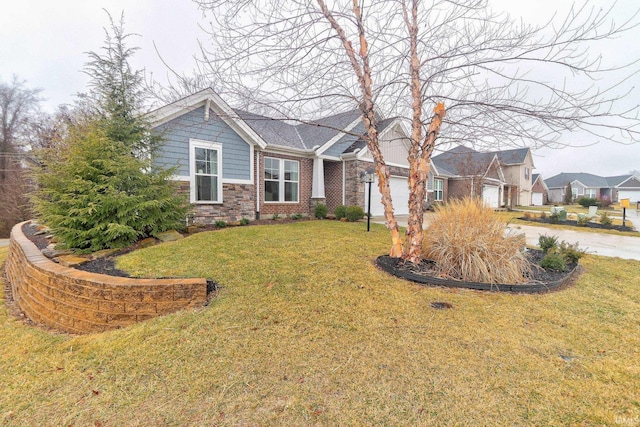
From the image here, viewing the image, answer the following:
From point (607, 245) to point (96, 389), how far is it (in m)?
10.6

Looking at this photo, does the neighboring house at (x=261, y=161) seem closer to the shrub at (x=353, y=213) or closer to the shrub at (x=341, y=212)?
the shrub at (x=341, y=212)

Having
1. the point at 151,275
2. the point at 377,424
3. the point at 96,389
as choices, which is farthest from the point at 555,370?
the point at 151,275

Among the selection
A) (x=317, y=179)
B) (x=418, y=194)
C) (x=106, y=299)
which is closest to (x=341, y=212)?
(x=317, y=179)

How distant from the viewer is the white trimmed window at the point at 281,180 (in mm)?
10961

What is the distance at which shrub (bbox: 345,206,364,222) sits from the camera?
1087 cm

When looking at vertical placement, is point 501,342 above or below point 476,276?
below

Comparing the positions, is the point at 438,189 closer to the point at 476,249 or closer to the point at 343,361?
the point at 476,249

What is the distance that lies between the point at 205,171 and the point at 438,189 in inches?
662

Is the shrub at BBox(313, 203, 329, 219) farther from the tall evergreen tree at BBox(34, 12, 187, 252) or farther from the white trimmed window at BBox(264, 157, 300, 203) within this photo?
the tall evergreen tree at BBox(34, 12, 187, 252)

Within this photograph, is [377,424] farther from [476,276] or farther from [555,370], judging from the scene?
[476,276]

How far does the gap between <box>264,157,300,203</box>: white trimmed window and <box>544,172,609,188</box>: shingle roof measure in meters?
52.4

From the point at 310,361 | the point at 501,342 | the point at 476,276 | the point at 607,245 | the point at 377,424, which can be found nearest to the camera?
the point at 377,424

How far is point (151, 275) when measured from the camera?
159 inches

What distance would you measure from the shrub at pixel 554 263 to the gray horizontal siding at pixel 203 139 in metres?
7.86
